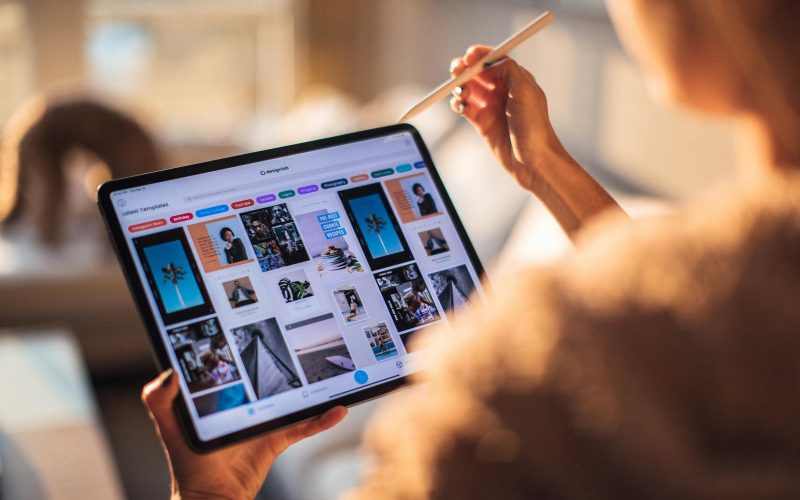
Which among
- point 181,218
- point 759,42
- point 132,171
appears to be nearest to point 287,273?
point 181,218

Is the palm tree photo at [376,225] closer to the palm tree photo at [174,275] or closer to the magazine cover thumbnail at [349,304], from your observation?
the magazine cover thumbnail at [349,304]

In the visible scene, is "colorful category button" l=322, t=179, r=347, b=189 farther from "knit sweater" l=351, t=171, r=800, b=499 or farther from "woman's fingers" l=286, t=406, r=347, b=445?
"knit sweater" l=351, t=171, r=800, b=499

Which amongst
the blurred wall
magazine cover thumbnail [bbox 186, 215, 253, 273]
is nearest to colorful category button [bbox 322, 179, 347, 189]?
magazine cover thumbnail [bbox 186, 215, 253, 273]

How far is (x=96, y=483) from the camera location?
5.11 feet

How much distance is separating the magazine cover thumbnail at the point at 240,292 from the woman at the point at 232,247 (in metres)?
0.02

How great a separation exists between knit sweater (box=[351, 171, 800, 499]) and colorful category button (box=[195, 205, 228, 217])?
499 millimetres

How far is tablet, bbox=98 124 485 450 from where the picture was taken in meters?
0.75

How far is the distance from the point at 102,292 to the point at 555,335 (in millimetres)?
2435

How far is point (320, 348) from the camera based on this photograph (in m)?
0.79

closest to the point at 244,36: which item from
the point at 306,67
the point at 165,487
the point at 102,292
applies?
the point at 306,67

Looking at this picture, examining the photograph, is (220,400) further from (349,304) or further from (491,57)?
(491,57)

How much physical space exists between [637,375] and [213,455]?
1.76 feet

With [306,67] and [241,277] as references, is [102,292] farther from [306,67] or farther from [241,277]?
[306,67]

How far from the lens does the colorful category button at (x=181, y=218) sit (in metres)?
0.81
